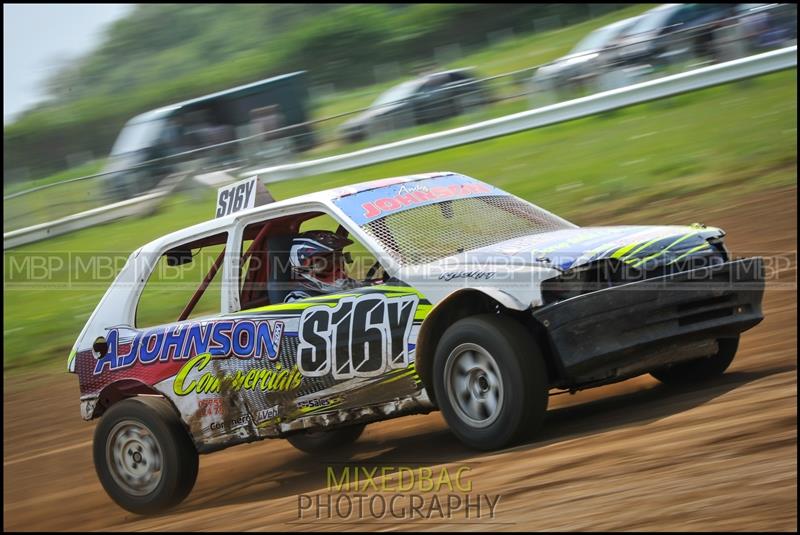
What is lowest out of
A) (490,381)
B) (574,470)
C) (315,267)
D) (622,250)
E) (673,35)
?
(574,470)

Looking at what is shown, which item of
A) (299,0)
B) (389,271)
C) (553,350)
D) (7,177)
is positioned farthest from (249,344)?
(299,0)

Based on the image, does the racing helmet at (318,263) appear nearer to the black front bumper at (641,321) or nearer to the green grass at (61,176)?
the black front bumper at (641,321)

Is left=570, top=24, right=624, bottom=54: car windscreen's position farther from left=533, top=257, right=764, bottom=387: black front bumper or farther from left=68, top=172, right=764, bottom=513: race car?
left=533, top=257, right=764, bottom=387: black front bumper

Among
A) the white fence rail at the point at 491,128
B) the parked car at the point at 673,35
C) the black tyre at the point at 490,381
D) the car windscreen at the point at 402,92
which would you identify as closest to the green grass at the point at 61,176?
the white fence rail at the point at 491,128

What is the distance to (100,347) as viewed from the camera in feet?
21.9

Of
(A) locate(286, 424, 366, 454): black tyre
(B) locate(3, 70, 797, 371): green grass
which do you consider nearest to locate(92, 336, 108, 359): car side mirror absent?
(A) locate(286, 424, 366, 454): black tyre

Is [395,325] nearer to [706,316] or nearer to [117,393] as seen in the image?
[706,316]

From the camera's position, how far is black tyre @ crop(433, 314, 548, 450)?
5000 millimetres

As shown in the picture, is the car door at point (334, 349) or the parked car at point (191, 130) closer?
the car door at point (334, 349)

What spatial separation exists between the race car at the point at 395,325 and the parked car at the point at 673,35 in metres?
8.21

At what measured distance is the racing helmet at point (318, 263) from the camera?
6.05m

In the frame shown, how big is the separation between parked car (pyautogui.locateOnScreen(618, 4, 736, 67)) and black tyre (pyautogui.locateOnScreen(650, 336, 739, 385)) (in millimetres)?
8407

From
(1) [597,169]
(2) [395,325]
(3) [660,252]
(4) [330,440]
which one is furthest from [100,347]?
(1) [597,169]

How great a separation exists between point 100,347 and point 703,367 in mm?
3530
